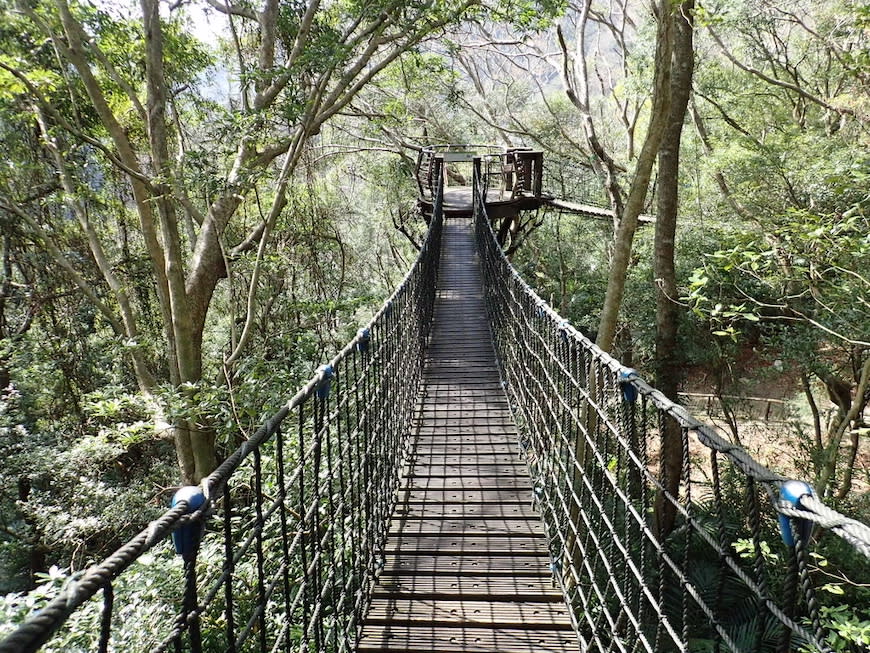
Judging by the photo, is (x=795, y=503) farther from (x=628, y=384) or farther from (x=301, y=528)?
(x=301, y=528)

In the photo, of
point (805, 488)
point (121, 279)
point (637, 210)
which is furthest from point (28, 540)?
point (805, 488)

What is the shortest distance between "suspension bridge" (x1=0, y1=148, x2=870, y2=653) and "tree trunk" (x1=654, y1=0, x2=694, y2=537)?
166 cm

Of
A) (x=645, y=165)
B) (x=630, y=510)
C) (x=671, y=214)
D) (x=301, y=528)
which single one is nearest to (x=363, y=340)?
(x=301, y=528)

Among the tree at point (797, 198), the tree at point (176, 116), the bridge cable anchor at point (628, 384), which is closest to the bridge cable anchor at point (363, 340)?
the bridge cable anchor at point (628, 384)

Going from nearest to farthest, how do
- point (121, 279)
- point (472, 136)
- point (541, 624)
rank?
point (541, 624) < point (121, 279) < point (472, 136)

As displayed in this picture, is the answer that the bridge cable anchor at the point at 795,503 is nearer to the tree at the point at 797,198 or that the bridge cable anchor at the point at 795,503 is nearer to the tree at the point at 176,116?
the tree at the point at 797,198

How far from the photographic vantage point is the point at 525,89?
1759 cm

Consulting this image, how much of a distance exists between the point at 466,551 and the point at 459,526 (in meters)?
0.20

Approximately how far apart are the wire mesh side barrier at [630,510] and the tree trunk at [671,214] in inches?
53.0

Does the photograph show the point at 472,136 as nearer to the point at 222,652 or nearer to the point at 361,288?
the point at 361,288

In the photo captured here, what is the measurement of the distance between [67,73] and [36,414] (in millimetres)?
6478

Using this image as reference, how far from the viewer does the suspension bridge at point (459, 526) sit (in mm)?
955

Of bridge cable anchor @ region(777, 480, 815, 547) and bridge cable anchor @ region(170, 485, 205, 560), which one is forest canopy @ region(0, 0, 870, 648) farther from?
bridge cable anchor @ region(170, 485, 205, 560)

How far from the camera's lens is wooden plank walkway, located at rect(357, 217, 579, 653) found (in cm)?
208
